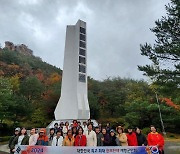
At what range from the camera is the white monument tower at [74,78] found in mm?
17484

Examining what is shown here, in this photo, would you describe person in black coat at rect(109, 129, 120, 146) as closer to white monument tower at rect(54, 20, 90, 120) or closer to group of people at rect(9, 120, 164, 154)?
group of people at rect(9, 120, 164, 154)

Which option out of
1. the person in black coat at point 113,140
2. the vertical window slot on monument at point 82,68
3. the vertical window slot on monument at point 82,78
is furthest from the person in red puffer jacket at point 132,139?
the vertical window slot on monument at point 82,68

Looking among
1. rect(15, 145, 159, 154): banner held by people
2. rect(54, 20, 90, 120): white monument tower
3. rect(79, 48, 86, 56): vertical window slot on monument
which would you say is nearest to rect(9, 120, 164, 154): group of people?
rect(15, 145, 159, 154): banner held by people

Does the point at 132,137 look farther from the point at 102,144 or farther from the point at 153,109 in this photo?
the point at 153,109

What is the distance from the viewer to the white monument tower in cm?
1748

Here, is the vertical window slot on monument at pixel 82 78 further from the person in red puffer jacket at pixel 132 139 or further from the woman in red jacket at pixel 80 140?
the woman in red jacket at pixel 80 140

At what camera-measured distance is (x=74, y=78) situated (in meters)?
18.3

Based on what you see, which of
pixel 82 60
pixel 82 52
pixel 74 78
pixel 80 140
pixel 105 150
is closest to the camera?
pixel 105 150

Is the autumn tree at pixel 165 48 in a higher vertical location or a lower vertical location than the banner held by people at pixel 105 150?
higher

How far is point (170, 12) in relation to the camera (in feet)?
40.5

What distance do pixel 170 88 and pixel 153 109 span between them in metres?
9.29

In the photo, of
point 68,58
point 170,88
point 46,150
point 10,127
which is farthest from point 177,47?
point 10,127

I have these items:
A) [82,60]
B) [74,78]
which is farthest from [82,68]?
[74,78]

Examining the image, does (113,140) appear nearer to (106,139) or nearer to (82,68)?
(106,139)
